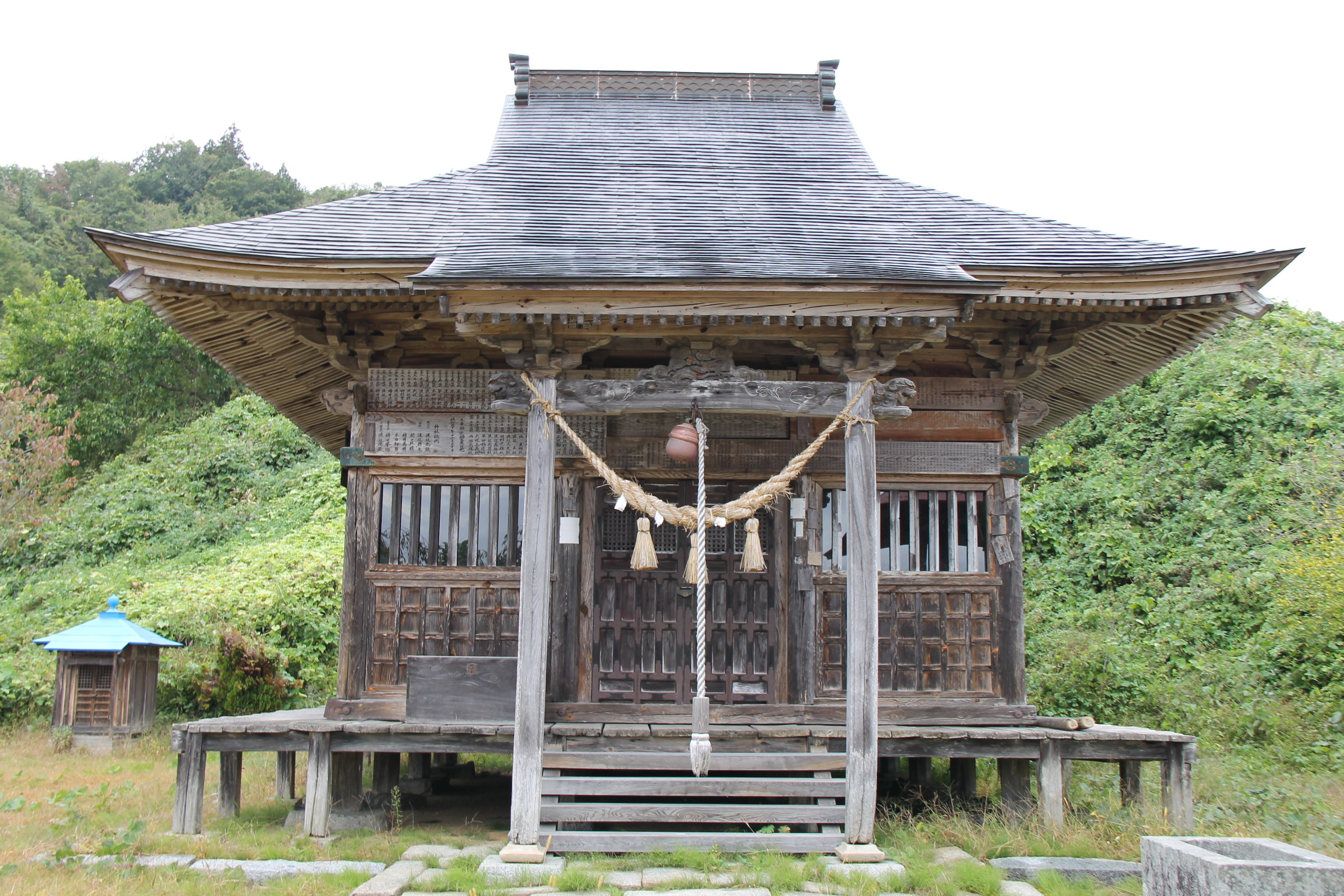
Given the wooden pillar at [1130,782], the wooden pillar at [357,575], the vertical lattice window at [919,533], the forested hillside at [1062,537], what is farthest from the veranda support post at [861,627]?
the forested hillside at [1062,537]

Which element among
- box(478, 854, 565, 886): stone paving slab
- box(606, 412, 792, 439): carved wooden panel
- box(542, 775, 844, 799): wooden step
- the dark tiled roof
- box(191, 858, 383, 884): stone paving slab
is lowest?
box(191, 858, 383, 884): stone paving slab

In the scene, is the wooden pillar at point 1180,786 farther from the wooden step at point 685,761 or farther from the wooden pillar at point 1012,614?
the wooden step at point 685,761

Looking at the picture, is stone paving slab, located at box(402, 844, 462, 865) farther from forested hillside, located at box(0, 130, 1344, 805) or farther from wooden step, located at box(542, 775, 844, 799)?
forested hillside, located at box(0, 130, 1344, 805)

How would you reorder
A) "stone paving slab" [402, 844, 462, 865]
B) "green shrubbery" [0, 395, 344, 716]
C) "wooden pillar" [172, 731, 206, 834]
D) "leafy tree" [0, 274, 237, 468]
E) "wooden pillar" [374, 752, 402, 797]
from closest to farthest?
"stone paving slab" [402, 844, 462, 865] < "wooden pillar" [172, 731, 206, 834] < "wooden pillar" [374, 752, 402, 797] < "green shrubbery" [0, 395, 344, 716] < "leafy tree" [0, 274, 237, 468]

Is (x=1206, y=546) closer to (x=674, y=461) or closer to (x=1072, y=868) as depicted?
(x=1072, y=868)

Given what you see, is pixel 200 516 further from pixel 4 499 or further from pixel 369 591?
pixel 369 591

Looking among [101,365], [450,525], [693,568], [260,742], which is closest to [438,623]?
[450,525]

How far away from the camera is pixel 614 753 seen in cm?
688

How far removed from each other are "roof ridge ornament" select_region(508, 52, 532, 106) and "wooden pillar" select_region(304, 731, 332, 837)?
7884 millimetres

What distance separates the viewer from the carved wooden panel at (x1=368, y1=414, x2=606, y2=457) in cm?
812

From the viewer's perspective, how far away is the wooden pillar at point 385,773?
28.0 ft

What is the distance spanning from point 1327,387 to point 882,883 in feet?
41.1

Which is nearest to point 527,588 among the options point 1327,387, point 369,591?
point 369,591

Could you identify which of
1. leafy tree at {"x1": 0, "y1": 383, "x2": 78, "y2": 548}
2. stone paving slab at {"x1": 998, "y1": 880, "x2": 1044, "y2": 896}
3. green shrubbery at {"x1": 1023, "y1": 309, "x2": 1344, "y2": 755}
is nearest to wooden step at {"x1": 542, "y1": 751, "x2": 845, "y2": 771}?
stone paving slab at {"x1": 998, "y1": 880, "x2": 1044, "y2": 896}
